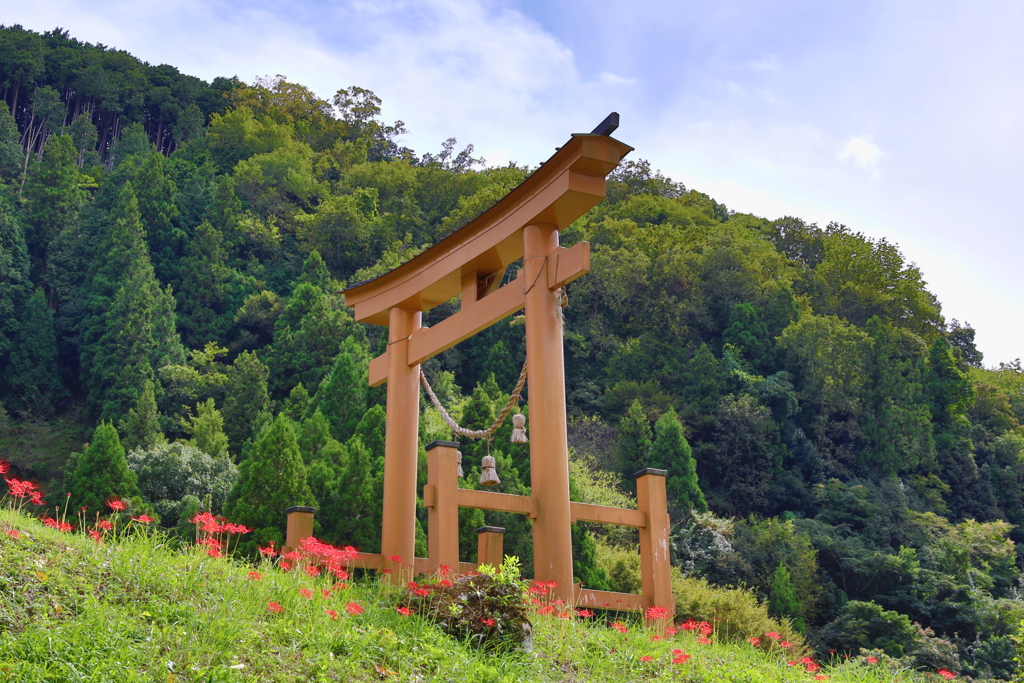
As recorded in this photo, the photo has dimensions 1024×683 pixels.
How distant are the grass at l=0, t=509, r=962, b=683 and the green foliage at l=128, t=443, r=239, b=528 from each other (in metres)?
13.7

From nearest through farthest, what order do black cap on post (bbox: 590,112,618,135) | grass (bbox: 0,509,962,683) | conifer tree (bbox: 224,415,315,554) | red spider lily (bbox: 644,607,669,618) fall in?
grass (bbox: 0,509,962,683) → red spider lily (bbox: 644,607,669,618) → black cap on post (bbox: 590,112,618,135) → conifer tree (bbox: 224,415,315,554)

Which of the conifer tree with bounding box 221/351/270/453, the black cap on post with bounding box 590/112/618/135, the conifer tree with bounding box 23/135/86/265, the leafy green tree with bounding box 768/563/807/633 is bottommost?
the leafy green tree with bounding box 768/563/807/633

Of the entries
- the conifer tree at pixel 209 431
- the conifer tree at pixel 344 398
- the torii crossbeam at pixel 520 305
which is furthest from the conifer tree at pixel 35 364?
the torii crossbeam at pixel 520 305

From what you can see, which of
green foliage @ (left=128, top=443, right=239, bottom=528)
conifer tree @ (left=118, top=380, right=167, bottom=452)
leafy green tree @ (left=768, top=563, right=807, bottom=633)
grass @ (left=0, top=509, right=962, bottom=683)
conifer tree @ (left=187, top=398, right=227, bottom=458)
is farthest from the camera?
conifer tree @ (left=118, top=380, right=167, bottom=452)

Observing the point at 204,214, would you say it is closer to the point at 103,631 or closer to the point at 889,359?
the point at 889,359

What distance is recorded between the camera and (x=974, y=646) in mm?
18062

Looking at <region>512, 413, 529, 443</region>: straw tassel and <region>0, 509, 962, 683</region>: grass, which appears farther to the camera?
<region>512, 413, 529, 443</region>: straw tassel

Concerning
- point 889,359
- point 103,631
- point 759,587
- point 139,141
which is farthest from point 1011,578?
point 139,141

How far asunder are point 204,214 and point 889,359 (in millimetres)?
24329

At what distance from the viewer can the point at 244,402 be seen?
79.6ft

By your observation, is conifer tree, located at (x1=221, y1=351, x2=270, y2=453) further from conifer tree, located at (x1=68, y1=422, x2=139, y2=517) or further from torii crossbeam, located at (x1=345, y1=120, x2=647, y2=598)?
torii crossbeam, located at (x1=345, y1=120, x2=647, y2=598)

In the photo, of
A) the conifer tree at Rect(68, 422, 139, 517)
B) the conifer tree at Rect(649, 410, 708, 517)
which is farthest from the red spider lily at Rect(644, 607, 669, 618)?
the conifer tree at Rect(649, 410, 708, 517)

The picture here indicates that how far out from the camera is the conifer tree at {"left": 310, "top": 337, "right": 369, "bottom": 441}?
20.8m

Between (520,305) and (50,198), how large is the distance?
2884 cm
